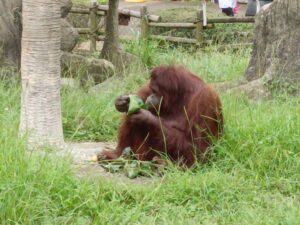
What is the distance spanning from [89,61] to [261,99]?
106 inches

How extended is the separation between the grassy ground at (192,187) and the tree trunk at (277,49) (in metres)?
0.84

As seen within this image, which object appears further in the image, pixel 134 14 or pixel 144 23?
pixel 134 14

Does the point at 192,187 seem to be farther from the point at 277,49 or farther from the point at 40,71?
the point at 277,49

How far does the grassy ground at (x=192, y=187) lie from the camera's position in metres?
3.80

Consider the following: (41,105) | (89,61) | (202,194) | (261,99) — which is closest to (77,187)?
(202,194)

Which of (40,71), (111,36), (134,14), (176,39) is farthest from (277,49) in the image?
(134,14)

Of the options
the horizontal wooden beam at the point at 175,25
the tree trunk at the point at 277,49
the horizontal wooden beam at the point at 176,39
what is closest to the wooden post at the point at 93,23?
the horizontal wooden beam at the point at 175,25

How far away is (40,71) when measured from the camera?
4.90 m

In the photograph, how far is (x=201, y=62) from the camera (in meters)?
8.21

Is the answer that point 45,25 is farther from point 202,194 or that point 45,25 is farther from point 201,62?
point 201,62

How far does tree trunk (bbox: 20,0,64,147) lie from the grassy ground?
0.66 feet

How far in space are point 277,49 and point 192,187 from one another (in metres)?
2.75

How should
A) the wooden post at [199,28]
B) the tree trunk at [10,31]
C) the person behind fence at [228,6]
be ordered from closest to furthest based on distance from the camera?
the tree trunk at [10,31]
the wooden post at [199,28]
the person behind fence at [228,6]

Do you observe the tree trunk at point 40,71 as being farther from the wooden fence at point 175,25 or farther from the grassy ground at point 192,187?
the wooden fence at point 175,25
